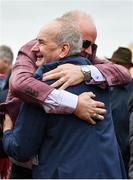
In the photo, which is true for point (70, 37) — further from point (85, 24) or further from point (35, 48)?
point (85, 24)

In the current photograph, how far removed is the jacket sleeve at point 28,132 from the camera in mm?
2918

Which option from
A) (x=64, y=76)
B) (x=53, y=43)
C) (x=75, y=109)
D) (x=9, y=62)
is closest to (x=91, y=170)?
(x=75, y=109)

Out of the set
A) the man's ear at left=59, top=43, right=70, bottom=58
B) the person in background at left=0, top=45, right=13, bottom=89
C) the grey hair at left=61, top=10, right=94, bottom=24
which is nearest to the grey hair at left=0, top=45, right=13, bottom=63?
the person in background at left=0, top=45, right=13, bottom=89

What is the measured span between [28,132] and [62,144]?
7.5 inches

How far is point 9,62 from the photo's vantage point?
754cm

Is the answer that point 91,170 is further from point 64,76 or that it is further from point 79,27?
point 79,27

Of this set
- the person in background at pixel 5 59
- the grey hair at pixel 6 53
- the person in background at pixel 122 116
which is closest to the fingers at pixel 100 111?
the person in background at pixel 122 116

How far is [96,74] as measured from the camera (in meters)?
3.12

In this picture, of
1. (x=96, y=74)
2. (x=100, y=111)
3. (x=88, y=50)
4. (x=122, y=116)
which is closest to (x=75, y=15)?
(x=88, y=50)

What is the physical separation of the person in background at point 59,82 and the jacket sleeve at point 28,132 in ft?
0.18

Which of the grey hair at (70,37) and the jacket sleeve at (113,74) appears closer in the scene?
Answer: the grey hair at (70,37)

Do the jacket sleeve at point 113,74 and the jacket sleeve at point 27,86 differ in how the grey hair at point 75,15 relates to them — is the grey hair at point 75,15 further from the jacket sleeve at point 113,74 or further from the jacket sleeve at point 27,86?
the jacket sleeve at point 27,86

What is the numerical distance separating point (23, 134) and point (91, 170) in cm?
41

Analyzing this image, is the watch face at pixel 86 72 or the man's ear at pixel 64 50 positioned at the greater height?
the man's ear at pixel 64 50
